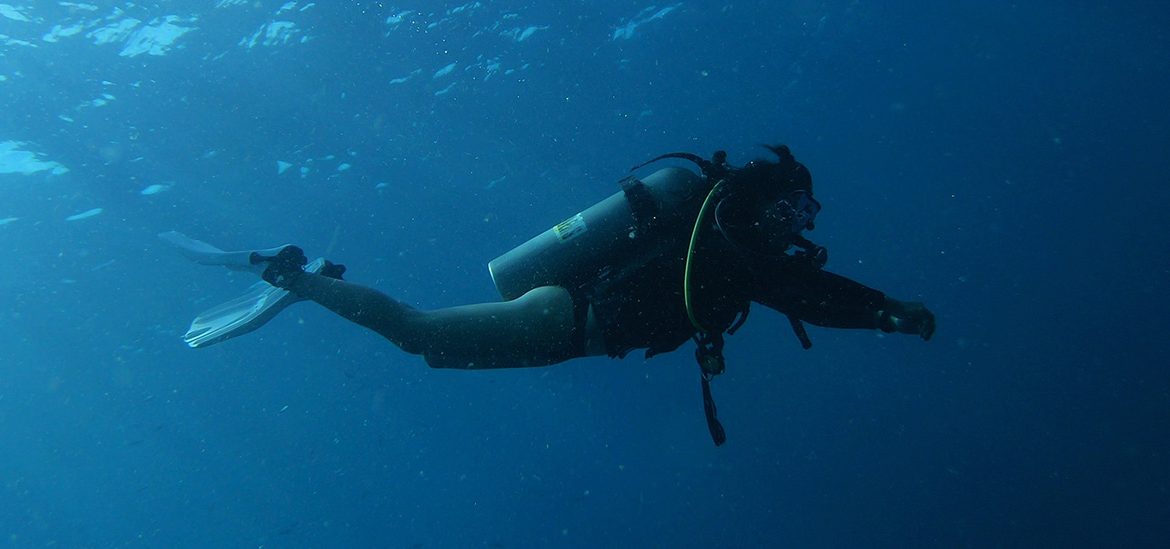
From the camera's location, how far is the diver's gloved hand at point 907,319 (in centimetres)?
383

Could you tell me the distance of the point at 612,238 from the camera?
4.55 m

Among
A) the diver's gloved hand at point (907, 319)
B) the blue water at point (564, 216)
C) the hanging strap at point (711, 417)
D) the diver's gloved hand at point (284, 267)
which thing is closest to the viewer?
the diver's gloved hand at point (907, 319)

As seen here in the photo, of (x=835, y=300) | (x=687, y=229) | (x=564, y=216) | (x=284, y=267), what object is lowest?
(x=564, y=216)

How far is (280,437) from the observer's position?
4562 centimetres

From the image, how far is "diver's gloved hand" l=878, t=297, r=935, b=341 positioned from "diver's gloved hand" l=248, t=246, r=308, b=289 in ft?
14.3

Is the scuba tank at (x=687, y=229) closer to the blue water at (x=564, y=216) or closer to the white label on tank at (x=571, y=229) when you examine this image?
the white label on tank at (x=571, y=229)

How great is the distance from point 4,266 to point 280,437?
89.3 ft

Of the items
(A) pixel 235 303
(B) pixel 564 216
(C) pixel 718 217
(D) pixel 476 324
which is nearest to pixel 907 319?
(C) pixel 718 217

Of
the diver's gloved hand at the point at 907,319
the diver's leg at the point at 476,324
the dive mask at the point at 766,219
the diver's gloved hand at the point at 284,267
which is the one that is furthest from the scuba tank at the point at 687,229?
the diver's gloved hand at the point at 284,267

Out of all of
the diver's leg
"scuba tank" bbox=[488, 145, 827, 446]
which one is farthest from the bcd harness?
the diver's leg

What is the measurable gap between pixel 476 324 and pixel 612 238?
1.20 meters

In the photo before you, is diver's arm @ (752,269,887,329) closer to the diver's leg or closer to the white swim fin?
the diver's leg

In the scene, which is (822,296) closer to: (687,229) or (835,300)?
(835,300)

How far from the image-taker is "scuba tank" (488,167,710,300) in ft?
14.4
